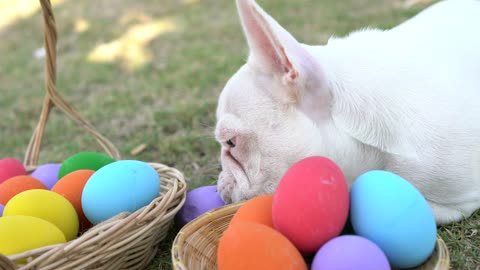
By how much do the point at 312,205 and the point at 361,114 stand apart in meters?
0.46

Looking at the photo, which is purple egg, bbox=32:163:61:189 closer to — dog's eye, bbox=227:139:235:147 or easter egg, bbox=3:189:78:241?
easter egg, bbox=3:189:78:241

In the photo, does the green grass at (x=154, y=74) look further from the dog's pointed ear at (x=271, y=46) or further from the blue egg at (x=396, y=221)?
the dog's pointed ear at (x=271, y=46)

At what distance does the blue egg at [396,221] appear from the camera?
162 cm

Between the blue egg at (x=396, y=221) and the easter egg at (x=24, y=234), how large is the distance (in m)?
1.00

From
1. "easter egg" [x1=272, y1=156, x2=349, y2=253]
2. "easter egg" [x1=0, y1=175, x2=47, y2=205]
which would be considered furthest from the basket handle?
"easter egg" [x1=272, y1=156, x2=349, y2=253]

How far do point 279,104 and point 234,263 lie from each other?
2.07 feet

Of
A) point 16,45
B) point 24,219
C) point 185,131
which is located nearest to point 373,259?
point 24,219

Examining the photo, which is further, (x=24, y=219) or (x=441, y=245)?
(x=24, y=219)

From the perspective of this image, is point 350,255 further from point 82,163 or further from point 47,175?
point 47,175

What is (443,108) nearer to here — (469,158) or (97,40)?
(469,158)

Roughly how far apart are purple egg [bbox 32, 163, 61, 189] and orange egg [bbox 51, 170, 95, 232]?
0.33m

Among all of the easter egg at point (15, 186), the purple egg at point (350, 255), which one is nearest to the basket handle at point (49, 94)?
the easter egg at point (15, 186)

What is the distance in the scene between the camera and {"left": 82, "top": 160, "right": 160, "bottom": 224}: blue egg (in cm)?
202

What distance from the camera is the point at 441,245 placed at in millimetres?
1655
